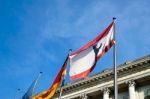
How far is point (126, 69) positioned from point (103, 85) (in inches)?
140

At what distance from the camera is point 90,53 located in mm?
21453

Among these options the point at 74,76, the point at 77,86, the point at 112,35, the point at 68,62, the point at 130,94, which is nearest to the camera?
the point at 112,35

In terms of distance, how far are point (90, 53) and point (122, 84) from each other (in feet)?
53.7

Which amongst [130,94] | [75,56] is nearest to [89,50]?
[75,56]

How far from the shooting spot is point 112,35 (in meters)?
20.2

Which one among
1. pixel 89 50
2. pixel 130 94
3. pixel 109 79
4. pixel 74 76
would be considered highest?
pixel 109 79

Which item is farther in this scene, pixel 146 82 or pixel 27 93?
pixel 146 82

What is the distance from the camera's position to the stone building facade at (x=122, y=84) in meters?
35.4

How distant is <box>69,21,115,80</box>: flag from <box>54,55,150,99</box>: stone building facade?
48.5ft

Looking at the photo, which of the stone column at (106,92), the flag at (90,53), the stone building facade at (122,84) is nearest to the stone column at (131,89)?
the stone building facade at (122,84)

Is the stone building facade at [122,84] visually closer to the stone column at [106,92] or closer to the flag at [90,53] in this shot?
the stone column at [106,92]

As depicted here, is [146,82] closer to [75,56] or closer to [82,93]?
[82,93]

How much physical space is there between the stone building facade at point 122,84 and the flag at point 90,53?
14795 millimetres

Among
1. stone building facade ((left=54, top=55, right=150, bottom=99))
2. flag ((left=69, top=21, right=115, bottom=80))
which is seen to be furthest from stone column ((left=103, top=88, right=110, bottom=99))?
flag ((left=69, top=21, right=115, bottom=80))
